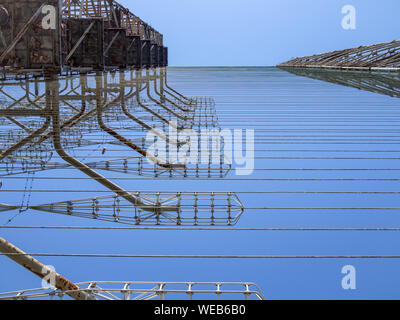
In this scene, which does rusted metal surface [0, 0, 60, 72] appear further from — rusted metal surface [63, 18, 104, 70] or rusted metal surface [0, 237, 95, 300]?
rusted metal surface [0, 237, 95, 300]

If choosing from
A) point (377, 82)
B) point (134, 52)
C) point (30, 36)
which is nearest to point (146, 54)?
point (134, 52)

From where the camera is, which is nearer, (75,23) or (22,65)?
(22,65)

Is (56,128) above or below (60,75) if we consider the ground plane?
below

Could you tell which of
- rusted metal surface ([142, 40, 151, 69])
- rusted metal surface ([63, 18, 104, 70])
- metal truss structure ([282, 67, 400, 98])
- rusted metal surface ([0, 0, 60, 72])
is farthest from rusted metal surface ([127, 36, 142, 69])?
rusted metal surface ([0, 0, 60, 72])

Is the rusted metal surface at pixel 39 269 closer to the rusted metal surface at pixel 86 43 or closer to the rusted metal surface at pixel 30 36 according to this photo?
the rusted metal surface at pixel 30 36

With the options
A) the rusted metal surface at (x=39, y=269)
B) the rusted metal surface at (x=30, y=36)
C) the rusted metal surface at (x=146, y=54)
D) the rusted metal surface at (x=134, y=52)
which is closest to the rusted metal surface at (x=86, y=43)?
the rusted metal surface at (x=30, y=36)

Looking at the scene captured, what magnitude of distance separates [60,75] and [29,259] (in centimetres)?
253

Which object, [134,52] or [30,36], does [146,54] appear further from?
[30,36]

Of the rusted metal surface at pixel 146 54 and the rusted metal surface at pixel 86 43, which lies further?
the rusted metal surface at pixel 146 54

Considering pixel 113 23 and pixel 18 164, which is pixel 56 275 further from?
pixel 113 23
